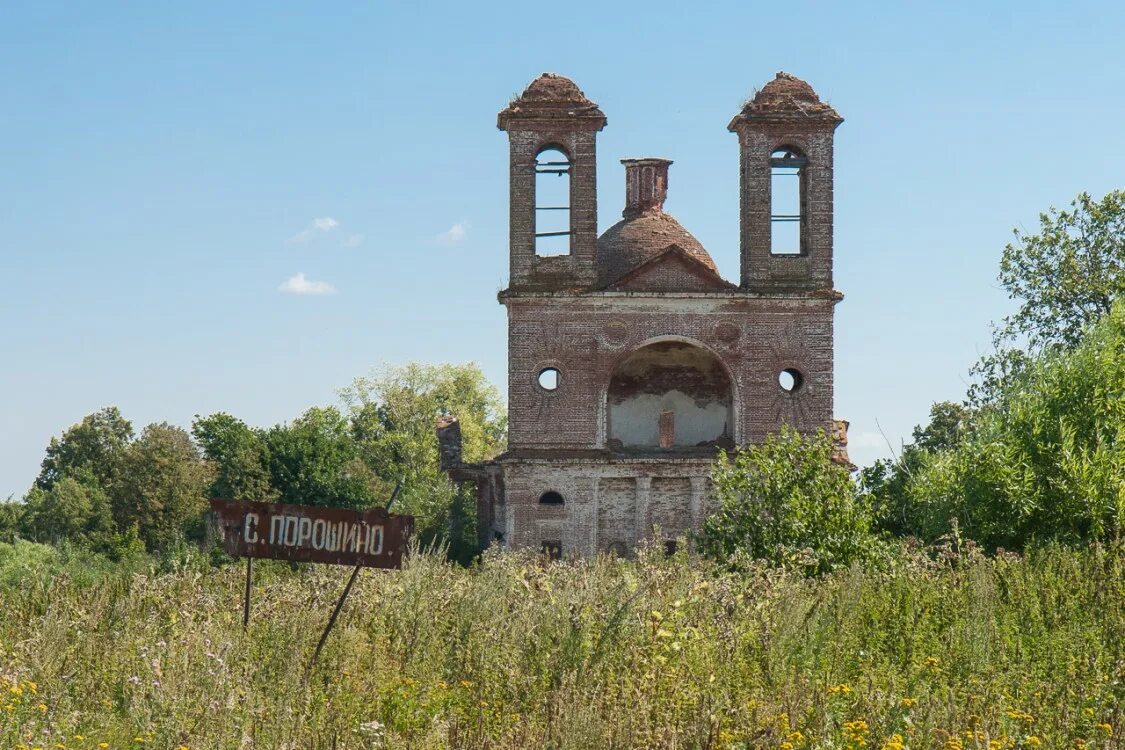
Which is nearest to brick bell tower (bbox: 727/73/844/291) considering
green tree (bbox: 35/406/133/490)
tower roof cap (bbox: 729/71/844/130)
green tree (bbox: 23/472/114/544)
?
tower roof cap (bbox: 729/71/844/130)

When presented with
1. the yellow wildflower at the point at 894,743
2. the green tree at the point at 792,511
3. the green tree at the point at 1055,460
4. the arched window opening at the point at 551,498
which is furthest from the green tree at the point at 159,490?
the yellow wildflower at the point at 894,743

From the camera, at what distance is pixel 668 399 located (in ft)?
105

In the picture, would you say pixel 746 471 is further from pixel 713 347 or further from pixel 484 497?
pixel 484 497

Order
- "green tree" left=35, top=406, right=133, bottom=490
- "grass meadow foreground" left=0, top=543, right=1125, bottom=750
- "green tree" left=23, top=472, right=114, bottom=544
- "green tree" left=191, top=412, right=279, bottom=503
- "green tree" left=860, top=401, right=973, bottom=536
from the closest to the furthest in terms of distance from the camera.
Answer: "grass meadow foreground" left=0, top=543, right=1125, bottom=750 < "green tree" left=860, top=401, right=973, bottom=536 < "green tree" left=191, top=412, right=279, bottom=503 < "green tree" left=23, top=472, right=114, bottom=544 < "green tree" left=35, top=406, right=133, bottom=490

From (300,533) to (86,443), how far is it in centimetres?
5854

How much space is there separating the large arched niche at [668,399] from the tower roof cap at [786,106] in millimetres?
5184

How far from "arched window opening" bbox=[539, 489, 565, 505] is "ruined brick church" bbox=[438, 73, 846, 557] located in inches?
1.1

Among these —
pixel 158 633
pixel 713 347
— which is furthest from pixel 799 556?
pixel 713 347

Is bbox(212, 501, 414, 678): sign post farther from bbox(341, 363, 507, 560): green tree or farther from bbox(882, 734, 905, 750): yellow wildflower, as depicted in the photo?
bbox(341, 363, 507, 560): green tree

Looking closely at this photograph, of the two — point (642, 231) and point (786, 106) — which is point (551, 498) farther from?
point (786, 106)

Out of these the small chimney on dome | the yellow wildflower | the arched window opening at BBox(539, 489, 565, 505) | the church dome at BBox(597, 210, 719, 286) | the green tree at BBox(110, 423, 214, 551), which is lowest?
the yellow wildflower

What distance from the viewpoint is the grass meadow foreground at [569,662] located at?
22.6 ft

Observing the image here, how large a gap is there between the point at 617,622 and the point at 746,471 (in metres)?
10.4

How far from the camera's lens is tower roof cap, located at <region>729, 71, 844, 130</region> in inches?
1156
